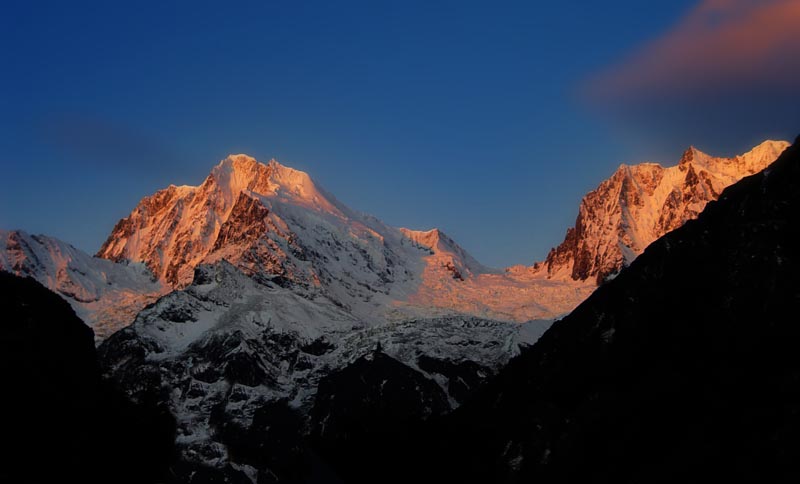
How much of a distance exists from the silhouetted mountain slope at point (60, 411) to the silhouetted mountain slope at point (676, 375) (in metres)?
38.2

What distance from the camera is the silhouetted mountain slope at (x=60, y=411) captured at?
74.6 m

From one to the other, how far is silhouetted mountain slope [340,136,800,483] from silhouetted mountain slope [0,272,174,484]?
38.2 meters

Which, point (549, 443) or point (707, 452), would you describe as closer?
point (707, 452)

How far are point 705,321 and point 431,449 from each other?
42.1 meters

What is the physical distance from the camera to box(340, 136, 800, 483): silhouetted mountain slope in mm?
89562

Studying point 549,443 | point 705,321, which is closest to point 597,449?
point 549,443

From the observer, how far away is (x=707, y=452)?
89000mm

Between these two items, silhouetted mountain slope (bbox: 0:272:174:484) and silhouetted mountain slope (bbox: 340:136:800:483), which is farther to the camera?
silhouetted mountain slope (bbox: 340:136:800:483)

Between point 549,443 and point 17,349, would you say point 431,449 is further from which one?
point 17,349

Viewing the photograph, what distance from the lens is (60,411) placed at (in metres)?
79.4

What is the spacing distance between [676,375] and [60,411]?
54.5m

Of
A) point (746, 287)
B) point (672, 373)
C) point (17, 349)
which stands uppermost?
point (746, 287)

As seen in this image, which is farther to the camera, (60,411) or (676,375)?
(676,375)

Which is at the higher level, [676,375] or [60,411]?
[676,375]
